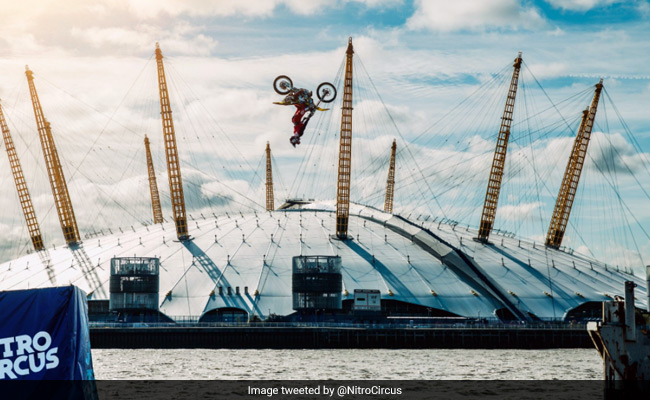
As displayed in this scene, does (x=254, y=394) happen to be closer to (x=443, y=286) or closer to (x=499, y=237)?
(x=443, y=286)

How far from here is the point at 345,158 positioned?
153750 millimetres

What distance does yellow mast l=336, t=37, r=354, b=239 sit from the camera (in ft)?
488

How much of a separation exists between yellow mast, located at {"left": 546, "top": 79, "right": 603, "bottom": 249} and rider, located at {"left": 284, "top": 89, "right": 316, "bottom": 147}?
6206cm

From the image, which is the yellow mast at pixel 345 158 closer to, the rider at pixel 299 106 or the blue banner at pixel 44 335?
the rider at pixel 299 106

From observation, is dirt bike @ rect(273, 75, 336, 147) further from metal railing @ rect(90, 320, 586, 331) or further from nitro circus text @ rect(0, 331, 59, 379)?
nitro circus text @ rect(0, 331, 59, 379)

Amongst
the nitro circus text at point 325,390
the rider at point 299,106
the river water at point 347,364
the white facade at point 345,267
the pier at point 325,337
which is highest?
the rider at point 299,106

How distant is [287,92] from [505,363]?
60.8m

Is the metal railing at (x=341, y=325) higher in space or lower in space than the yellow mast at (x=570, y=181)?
lower

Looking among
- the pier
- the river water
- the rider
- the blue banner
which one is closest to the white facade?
the pier

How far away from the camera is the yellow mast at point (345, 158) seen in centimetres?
14875

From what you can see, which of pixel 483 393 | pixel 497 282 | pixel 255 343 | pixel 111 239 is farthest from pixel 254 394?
pixel 111 239

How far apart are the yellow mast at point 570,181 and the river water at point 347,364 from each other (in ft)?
195

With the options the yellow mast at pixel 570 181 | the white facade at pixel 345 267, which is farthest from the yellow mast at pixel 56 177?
the yellow mast at pixel 570 181

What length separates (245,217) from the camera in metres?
163
